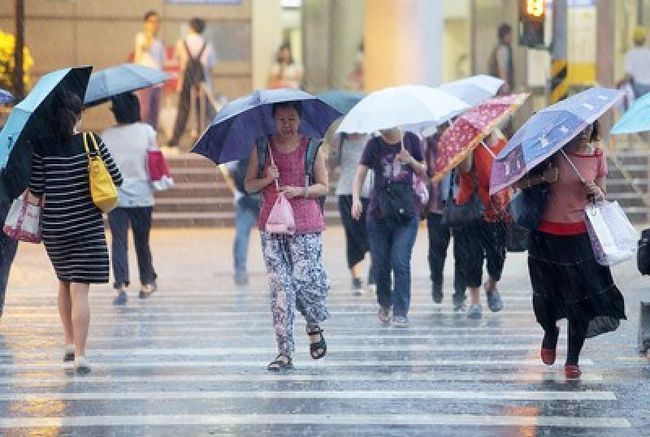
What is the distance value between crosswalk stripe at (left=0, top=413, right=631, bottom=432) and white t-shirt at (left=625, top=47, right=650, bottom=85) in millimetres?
19916

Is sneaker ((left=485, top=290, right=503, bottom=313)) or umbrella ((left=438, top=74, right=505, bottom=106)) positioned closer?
sneaker ((left=485, top=290, right=503, bottom=313))

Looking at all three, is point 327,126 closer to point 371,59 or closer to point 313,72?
point 371,59

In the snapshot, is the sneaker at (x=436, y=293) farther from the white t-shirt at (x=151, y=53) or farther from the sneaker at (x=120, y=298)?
the white t-shirt at (x=151, y=53)

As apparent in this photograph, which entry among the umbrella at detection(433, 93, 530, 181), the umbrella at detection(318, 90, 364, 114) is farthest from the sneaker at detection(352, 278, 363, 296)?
the umbrella at detection(433, 93, 530, 181)

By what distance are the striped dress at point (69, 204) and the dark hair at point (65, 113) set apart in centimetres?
9

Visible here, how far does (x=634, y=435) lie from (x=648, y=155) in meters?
18.2

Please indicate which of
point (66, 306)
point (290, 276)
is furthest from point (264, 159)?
point (66, 306)

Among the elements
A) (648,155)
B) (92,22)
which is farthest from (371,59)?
(92,22)

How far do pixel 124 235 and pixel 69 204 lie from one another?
489cm


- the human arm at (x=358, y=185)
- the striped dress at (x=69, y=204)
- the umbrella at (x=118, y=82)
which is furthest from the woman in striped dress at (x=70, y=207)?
the umbrella at (x=118, y=82)

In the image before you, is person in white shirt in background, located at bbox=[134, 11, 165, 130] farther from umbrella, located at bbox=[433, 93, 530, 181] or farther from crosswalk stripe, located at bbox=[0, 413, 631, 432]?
crosswalk stripe, located at bbox=[0, 413, 631, 432]

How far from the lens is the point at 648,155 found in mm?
26922

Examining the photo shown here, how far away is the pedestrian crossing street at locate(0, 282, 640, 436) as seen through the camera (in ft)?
31.5

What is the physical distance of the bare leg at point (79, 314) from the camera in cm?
1160
